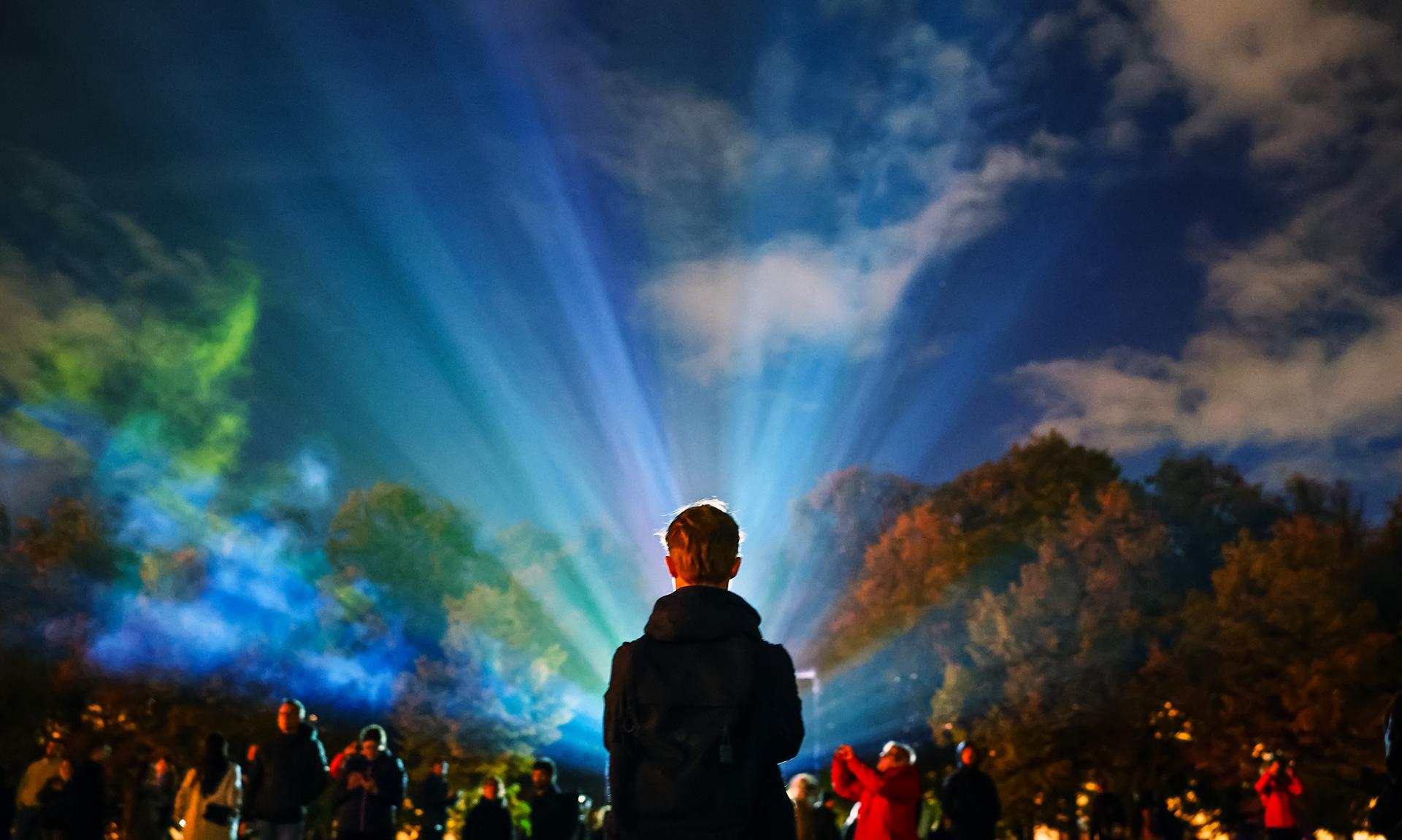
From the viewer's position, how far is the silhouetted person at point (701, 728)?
3.50 metres

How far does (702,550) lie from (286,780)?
7.65 meters

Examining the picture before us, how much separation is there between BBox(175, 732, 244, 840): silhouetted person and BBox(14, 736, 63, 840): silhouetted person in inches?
94.6

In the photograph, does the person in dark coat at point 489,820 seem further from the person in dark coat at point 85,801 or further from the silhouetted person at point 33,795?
the silhouetted person at point 33,795

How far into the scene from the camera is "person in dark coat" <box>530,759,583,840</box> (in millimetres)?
14086

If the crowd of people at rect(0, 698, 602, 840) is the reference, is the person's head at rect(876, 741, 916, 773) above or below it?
below

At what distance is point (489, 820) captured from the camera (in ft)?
46.9

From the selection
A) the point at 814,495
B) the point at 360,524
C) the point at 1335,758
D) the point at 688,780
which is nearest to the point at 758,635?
the point at 688,780

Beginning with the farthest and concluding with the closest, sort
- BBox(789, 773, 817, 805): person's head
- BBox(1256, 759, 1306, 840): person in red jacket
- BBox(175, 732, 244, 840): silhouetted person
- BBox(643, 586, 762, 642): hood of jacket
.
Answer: BBox(1256, 759, 1306, 840): person in red jacket
BBox(789, 773, 817, 805): person's head
BBox(175, 732, 244, 840): silhouetted person
BBox(643, 586, 762, 642): hood of jacket

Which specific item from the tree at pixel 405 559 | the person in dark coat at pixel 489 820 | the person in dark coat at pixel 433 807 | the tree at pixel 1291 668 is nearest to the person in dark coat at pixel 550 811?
the person in dark coat at pixel 489 820

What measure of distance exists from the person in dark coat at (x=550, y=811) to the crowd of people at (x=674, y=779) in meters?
0.02

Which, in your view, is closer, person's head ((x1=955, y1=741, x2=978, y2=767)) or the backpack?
the backpack

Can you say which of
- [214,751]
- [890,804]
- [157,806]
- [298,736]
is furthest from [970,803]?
[157,806]

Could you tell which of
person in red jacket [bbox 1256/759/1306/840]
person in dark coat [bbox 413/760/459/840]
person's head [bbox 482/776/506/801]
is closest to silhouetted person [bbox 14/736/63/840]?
person's head [bbox 482/776/506/801]

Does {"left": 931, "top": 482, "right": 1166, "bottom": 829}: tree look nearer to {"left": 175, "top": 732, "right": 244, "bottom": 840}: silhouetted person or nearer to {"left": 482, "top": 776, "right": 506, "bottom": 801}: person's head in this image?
{"left": 482, "top": 776, "right": 506, "bottom": 801}: person's head
